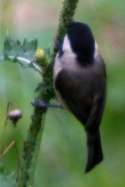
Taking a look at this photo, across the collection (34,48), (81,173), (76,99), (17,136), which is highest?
(34,48)

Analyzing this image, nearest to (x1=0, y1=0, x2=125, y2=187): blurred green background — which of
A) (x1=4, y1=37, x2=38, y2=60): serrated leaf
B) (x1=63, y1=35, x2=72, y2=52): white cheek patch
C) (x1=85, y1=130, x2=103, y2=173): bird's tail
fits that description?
(x1=85, y1=130, x2=103, y2=173): bird's tail

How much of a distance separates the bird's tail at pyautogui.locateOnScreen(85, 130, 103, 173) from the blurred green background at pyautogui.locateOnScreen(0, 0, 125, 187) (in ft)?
0.95

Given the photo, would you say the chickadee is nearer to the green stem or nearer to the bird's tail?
the bird's tail

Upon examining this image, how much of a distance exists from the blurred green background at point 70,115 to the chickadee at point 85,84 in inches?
12.0

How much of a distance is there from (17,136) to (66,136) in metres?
0.17

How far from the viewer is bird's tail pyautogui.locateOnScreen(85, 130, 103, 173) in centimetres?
203

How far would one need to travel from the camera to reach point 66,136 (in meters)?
2.60

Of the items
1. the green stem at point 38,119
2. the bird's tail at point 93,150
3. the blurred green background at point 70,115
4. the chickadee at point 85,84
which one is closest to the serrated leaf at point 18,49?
the green stem at point 38,119

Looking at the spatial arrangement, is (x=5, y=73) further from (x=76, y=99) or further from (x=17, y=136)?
(x=76, y=99)

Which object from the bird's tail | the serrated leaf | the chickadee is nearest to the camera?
the serrated leaf

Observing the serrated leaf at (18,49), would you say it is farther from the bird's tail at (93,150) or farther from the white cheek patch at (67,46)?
the bird's tail at (93,150)

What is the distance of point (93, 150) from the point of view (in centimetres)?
207

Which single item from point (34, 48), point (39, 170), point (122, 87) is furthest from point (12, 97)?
point (34, 48)

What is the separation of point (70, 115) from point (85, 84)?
0.64 metres
